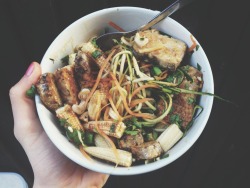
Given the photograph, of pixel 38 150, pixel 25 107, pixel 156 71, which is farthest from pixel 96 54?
pixel 38 150

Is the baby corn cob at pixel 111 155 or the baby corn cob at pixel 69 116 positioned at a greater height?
the baby corn cob at pixel 69 116

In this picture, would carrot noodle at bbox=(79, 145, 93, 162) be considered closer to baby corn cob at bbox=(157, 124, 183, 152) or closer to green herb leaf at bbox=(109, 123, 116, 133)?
green herb leaf at bbox=(109, 123, 116, 133)

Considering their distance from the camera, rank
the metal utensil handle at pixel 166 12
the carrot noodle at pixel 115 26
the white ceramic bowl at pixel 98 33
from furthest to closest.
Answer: the carrot noodle at pixel 115 26 < the metal utensil handle at pixel 166 12 < the white ceramic bowl at pixel 98 33

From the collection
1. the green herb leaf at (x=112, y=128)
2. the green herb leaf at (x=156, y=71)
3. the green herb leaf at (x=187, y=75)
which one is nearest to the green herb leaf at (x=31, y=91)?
the green herb leaf at (x=112, y=128)

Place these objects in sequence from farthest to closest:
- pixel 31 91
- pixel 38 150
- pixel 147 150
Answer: pixel 38 150 < pixel 31 91 < pixel 147 150

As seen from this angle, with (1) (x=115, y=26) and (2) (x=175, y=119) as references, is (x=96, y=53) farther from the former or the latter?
(2) (x=175, y=119)

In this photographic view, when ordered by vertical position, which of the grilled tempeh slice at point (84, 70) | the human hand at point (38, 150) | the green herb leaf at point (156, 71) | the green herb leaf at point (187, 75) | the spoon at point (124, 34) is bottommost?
the human hand at point (38, 150)

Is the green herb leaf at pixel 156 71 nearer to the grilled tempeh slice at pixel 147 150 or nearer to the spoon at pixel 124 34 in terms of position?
the spoon at pixel 124 34

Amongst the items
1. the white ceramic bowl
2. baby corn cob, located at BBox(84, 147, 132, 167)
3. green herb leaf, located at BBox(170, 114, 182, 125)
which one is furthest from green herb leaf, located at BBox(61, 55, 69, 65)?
green herb leaf, located at BBox(170, 114, 182, 125)
